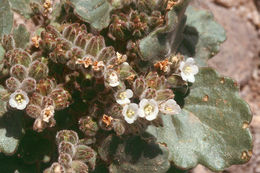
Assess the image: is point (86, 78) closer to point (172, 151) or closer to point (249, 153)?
point (172, 151)

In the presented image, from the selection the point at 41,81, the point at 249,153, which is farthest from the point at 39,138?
the point at 249,153

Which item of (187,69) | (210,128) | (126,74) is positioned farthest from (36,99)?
(210,128)

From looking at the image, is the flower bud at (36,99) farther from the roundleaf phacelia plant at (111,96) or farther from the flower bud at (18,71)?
the flower bud at (18,71)

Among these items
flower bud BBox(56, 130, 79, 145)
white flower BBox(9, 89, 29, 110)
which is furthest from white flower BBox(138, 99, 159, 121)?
white flower BBox(9, 89, 29, 110)

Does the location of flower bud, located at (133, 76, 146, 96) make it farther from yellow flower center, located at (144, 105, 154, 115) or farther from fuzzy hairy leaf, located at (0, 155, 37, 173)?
fuzzy hairy leaf, located at (0, 155, 37, 173)

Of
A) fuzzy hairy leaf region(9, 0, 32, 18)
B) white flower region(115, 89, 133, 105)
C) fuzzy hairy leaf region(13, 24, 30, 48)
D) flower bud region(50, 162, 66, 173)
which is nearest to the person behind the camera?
flower bud region(50, 162, 66, 173)

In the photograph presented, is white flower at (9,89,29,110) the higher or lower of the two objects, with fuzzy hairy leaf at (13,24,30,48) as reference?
lower
